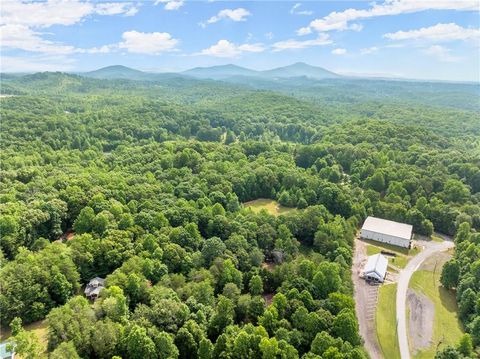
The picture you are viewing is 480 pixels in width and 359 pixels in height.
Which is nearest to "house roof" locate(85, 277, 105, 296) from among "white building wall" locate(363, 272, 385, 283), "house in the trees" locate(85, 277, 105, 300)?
"house in the trees" locate(85, 277, 105, 300)

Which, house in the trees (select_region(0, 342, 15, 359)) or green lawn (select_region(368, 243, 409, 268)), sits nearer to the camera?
house in the trees (select_region(0, 342, 15, 359))

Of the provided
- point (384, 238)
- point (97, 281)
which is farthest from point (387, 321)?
point (97, 281)

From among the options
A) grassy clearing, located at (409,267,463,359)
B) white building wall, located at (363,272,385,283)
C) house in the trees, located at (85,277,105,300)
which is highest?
house in the trees, located at (85,277,105,300)

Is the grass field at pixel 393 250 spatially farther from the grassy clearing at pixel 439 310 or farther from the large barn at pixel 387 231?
the grassy clearing at pixel 439 310

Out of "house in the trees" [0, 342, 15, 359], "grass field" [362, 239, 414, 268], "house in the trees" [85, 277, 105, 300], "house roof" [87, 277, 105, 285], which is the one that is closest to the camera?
"house in the trees" [0, 342, 15, 359]

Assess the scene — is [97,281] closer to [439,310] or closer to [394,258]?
[439,310]

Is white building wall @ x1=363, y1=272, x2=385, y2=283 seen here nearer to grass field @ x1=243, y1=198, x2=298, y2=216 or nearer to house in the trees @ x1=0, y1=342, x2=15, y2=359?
grass field @ x1=243, y1=198, x2=298, y2=216

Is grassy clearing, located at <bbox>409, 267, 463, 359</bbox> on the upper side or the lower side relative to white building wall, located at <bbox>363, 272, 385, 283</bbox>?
lower

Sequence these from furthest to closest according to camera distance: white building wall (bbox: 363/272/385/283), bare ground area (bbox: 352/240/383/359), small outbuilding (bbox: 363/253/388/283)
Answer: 1. small outbuilding (bbox: 363/253/388/283)
2. white building wall (bbox: 363/272/385/283)
3. bare ground area (bbox: 352/240/383/359)
